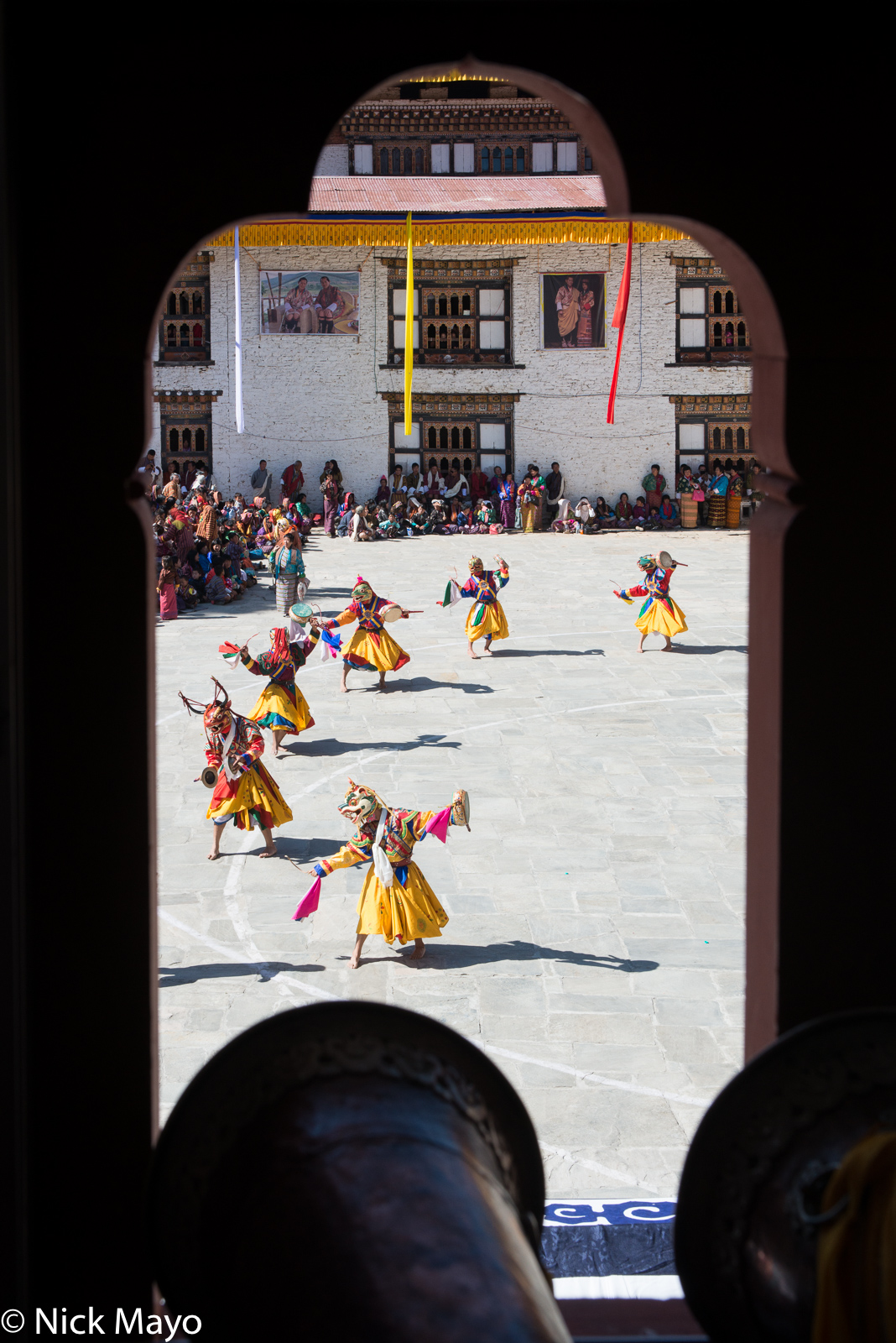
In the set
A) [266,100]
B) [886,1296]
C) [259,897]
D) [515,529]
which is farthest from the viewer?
[515,529]

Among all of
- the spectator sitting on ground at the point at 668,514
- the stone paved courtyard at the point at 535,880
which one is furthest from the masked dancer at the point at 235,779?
the spectator sitting on ground at the point at 668,514

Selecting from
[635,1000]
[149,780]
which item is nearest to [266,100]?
[149,780]

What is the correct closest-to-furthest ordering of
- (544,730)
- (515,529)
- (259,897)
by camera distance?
(259,897)
(544,730)
(515,529)

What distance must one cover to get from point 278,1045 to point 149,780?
1.73 feet

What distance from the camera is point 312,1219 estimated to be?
1553mm

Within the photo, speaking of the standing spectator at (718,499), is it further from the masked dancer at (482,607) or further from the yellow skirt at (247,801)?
the yellow skirt at (247,801)

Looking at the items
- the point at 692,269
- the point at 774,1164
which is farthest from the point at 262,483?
the point at 774,1164

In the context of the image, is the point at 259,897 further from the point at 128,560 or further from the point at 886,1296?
the point at 886,1296

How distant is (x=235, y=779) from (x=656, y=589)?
26.1ft

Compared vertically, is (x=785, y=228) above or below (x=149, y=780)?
above

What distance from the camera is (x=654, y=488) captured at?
2973 centimetres

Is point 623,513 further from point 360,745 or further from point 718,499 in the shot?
point 360,745

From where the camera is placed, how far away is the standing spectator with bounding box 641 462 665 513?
2959 centimetres

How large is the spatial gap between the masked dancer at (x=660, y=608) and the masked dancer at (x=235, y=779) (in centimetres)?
742
